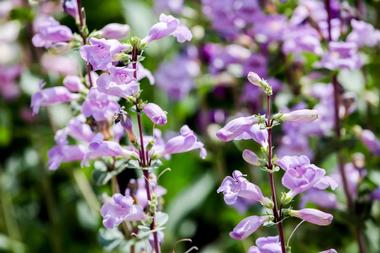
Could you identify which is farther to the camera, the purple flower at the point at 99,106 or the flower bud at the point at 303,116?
the purple flower at the point at 99,106

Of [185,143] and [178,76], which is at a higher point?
[185,143]

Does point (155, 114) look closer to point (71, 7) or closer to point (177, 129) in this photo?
point (71, 7)

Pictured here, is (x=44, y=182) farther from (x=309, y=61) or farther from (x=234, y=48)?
(x=309, y=61)

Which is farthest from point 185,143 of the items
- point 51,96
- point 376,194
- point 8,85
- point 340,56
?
point 8,85

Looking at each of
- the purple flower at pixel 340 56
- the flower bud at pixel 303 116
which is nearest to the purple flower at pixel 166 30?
the flower bud at pixel 303 116

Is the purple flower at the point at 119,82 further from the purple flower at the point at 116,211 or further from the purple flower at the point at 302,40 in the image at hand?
the purple flower at the point at 302,40

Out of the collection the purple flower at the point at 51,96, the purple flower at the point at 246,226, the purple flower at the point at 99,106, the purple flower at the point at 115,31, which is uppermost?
the purple flower at the point at 115,31

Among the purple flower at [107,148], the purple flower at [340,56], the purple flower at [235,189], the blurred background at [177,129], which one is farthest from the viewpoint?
the blurred background at [177,129]

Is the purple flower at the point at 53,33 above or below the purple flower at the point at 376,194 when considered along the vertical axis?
above

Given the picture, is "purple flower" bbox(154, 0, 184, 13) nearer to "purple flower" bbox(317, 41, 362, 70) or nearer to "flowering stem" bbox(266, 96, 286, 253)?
"purple flower" bbox(317, 41, 362, 70)
